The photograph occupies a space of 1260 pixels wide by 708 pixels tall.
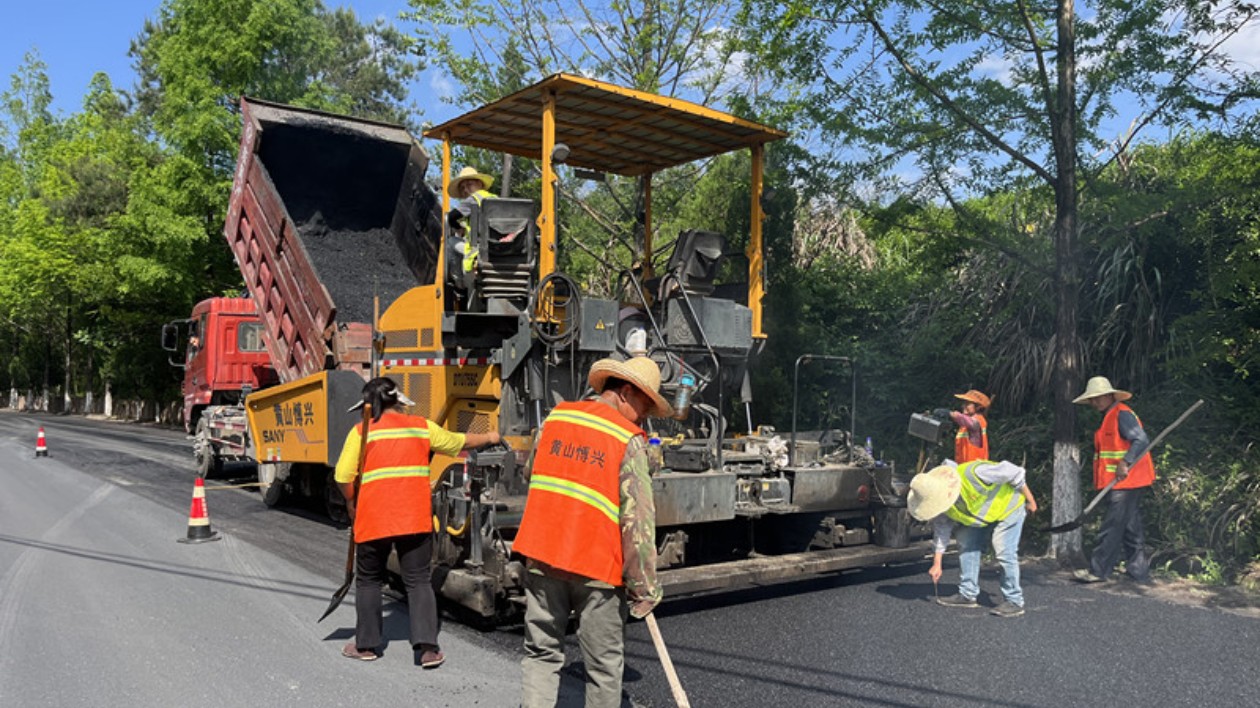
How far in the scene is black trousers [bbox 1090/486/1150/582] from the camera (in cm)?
702

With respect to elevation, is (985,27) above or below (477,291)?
above

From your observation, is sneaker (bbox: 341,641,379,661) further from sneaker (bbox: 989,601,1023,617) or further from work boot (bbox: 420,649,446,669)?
sneaker (bbox: 989,601,1023,617)

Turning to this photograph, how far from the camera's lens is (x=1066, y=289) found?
7852 millimetres

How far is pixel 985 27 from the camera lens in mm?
7941

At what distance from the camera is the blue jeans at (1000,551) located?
19.5 ft

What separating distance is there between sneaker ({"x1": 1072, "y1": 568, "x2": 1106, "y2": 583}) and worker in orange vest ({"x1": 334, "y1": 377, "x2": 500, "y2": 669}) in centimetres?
482

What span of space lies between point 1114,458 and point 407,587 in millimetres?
5221

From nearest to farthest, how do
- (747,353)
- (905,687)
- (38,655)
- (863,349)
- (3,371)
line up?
1. (905,687)
2. (38,655)
3. (747,353)
4. (863,349)
5. (3,371)

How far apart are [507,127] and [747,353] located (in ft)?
7.92

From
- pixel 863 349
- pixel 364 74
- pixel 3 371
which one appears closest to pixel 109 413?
pixel 364 74

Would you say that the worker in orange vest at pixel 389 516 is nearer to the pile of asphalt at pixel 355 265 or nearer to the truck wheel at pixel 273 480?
the pile of asphalt at pixel 355 265

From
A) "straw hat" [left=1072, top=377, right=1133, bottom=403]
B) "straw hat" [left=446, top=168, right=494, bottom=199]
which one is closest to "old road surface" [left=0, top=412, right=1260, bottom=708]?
"straw hat" [left=1072, top=377, right=1133, bottom=403]

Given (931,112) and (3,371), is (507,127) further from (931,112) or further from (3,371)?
(3,371)

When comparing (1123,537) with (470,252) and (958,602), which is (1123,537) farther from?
(470,252)
